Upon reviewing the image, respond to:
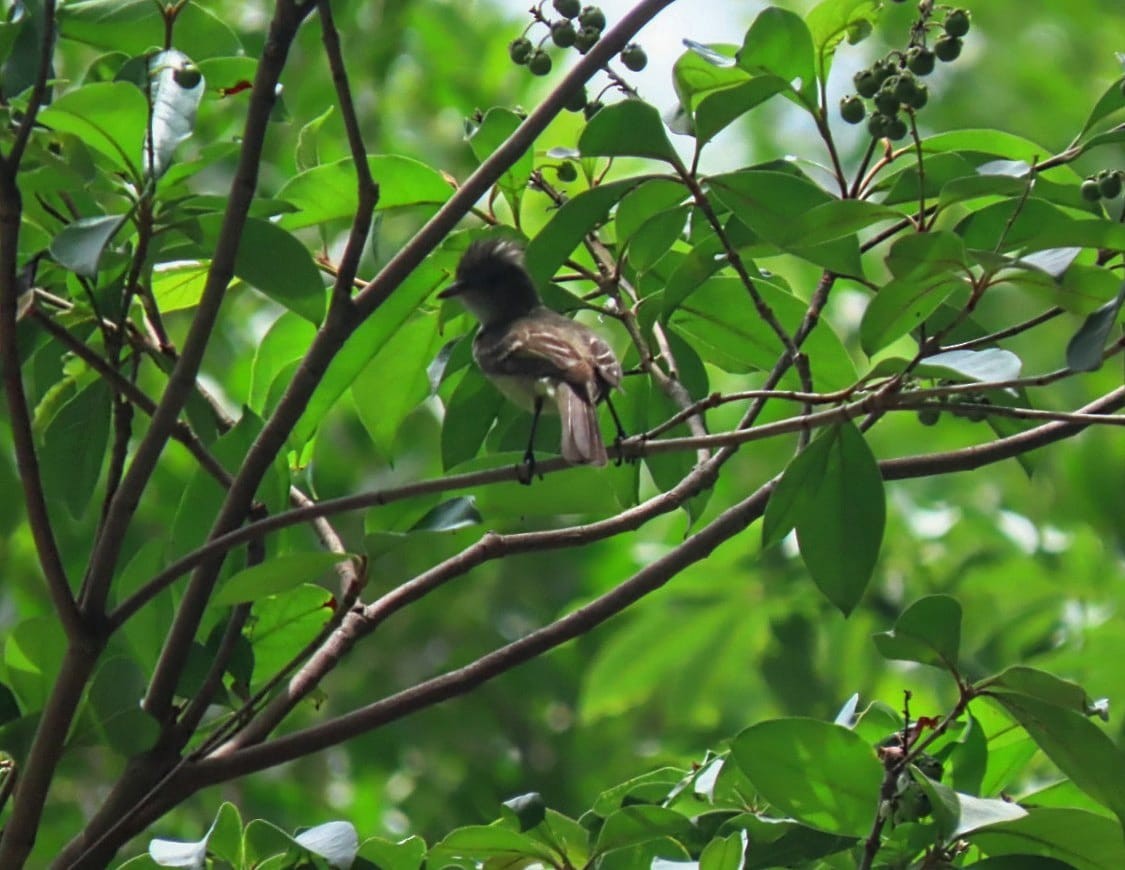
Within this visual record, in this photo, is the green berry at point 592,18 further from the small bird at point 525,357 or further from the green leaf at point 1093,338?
the green leaf at point 1093,338

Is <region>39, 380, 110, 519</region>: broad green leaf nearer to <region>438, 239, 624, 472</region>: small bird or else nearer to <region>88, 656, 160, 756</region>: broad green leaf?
<region>88, 656, 160, 756</region>: broad green leaf

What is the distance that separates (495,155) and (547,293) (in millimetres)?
610

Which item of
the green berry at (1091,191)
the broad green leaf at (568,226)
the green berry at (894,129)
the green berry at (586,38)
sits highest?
the green berry at (586,38)

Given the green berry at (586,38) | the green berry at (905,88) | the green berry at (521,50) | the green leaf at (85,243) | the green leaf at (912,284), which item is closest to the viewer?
the green leaf at (85,243)

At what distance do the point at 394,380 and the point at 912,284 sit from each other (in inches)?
39.9

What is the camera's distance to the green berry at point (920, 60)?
7.91 ft

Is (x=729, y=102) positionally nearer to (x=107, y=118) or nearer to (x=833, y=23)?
(x=833, y=23)

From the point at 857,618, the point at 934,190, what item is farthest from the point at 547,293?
the point at 857,618

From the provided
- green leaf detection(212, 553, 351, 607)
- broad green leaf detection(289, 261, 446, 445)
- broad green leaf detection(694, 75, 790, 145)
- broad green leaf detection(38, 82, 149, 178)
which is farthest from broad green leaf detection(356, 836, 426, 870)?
broad green leaf detection(694, 75, 790, 145)

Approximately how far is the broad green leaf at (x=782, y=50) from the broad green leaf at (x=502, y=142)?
0.39 m

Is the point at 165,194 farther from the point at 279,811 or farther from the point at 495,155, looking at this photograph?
the point at 279,811

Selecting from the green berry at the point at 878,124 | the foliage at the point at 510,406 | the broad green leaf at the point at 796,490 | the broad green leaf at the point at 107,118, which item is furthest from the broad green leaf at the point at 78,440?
the green berry at the point at 878,124

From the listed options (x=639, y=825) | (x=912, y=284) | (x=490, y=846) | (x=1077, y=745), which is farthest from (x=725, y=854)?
(x=912, y=284)

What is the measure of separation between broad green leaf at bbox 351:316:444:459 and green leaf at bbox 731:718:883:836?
94 cm
